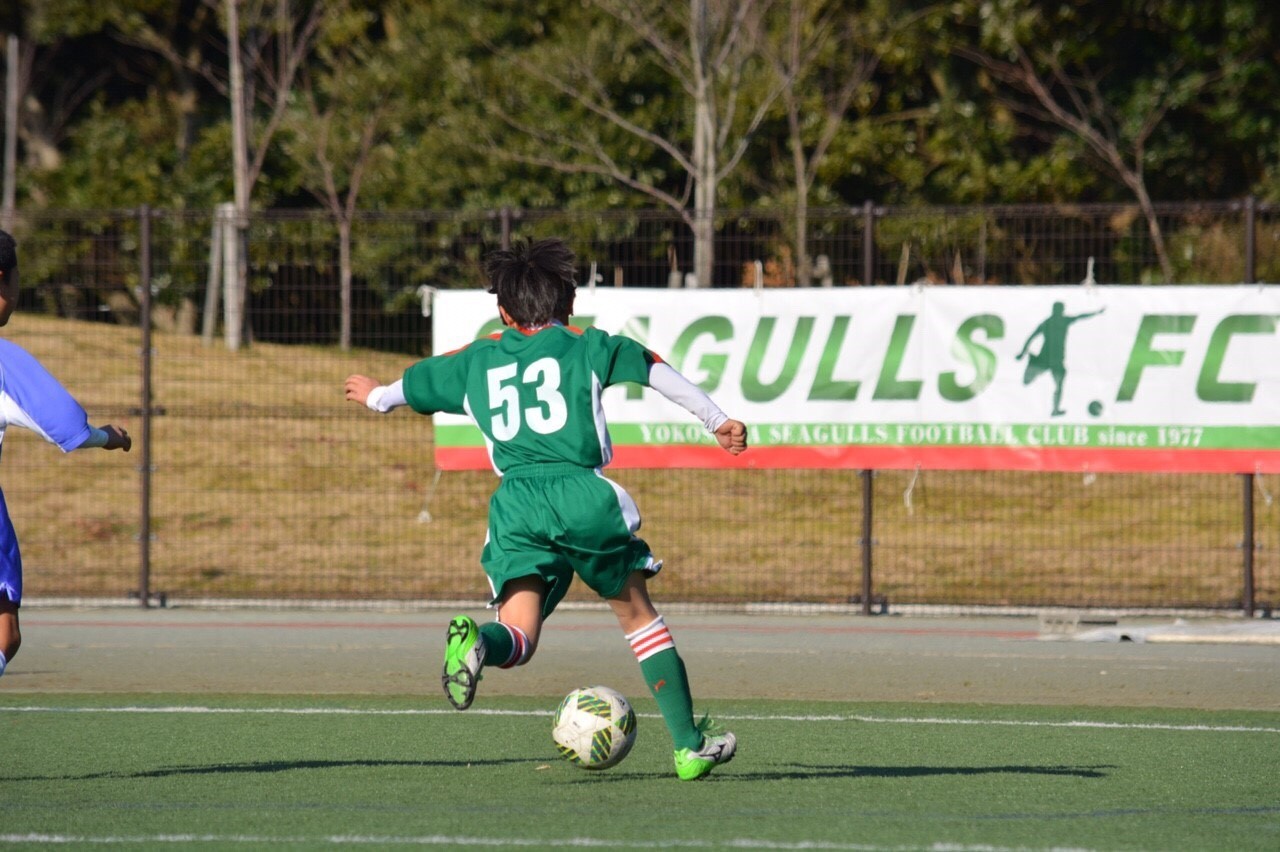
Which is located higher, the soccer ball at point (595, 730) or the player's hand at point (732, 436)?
the player's hand at point (732, 436)

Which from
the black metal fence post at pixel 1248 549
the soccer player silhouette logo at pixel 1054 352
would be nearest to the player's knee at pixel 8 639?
the soccer player silhouette logo at pixel 1054 352

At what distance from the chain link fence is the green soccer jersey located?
6.68m

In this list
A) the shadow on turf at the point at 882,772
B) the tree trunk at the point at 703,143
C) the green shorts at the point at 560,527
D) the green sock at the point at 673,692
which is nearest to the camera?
the green shorts at the point at 560,527

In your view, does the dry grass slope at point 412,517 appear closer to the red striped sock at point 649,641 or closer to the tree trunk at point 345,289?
the tree trunk at point 345,289

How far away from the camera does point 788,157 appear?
24.0 m

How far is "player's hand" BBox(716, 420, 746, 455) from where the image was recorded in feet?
19.6

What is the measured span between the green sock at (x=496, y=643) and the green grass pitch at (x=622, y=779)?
0.49 meters

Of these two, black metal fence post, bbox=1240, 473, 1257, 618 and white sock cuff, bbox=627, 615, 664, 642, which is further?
black metal fence post, bbox=1240, 473, 1257, 618

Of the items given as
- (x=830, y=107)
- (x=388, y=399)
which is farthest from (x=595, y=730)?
(x=830, y=107)

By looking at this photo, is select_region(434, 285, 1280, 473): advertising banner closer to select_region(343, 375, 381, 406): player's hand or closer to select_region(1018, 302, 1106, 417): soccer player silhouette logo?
select_region(1018, 302, 1106, 417): soccer player silhouette logo

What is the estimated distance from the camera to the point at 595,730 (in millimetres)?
6277

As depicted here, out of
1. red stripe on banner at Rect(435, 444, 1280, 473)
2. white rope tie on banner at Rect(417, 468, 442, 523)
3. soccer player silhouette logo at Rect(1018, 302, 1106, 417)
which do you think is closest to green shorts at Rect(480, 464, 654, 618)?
red stripe on banner at Rect(435, 444, 1280, 473)

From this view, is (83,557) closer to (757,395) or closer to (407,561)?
(407,561)

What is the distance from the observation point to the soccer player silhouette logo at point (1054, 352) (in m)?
12.1
